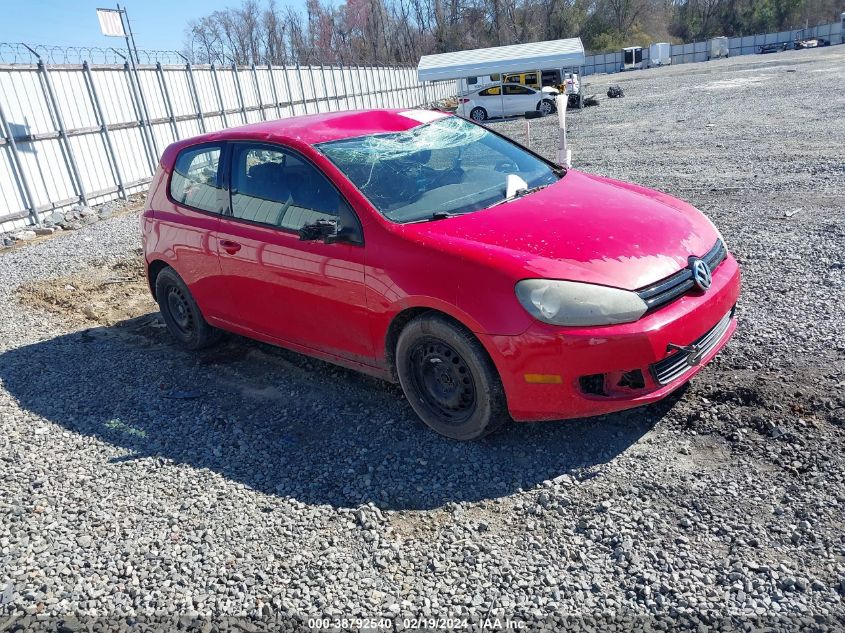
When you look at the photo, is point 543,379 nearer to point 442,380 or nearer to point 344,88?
point 442,380

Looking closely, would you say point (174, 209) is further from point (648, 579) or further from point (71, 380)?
point (648, 579)

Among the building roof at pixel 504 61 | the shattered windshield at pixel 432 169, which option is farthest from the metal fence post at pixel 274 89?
the shattered windshield at pixel 432 169

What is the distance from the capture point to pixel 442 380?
3641 millimetres

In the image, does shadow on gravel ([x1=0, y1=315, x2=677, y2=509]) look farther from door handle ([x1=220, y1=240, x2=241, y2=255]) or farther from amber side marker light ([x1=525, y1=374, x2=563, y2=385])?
door handle ([x1=220, y1=240, x2=241, y2=255])

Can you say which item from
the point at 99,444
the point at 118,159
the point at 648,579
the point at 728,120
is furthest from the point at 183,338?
the point at 728,120

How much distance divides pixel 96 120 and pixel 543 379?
13648 millimetres

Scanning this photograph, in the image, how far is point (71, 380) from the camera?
16.8 ft

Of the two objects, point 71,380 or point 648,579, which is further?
point 71,380

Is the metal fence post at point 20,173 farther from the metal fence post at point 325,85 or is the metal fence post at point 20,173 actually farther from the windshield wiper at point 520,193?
the metal fence post at point 325,85

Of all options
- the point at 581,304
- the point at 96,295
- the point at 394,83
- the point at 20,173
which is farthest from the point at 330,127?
the point at 394,83

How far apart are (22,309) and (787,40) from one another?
83.5m

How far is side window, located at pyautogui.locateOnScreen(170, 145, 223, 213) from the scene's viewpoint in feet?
16.0

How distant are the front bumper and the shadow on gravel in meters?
0.38

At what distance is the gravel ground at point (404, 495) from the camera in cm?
263
